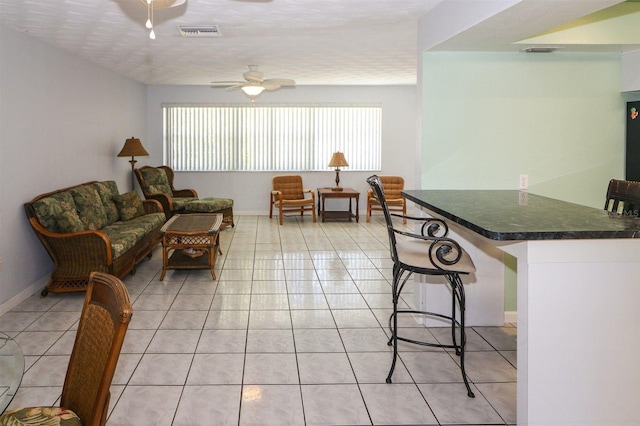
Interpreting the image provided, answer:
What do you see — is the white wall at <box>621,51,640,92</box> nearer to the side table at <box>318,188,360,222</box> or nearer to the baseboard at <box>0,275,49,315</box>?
the baseboard at <box>0,275,49,315</box>

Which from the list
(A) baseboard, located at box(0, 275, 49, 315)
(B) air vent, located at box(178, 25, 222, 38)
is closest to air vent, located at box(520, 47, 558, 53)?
(B) air vent, located at box(178, 25, 222, 38)

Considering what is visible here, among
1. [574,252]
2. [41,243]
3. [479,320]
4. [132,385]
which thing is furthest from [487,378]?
[41,243]

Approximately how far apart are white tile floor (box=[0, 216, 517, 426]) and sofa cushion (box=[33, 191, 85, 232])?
2.00 feet

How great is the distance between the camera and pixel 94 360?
1.62 meters

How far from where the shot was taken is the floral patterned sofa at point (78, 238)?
466 cm

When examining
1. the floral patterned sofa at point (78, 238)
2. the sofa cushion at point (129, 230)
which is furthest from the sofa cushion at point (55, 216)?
the sofa cushion at point (129, 230)

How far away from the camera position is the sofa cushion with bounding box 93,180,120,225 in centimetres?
619

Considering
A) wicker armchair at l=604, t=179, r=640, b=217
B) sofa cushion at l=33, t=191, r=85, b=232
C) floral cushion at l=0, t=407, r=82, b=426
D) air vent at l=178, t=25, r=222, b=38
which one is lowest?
floral cushion at l=0, t=407, r=82, b=426

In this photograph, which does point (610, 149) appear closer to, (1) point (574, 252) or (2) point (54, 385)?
(1) point (574, 252)

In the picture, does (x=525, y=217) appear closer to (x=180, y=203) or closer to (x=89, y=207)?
(x=89, y=207)

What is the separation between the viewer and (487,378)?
312 centimetres

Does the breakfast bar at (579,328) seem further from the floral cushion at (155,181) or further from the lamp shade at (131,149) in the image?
the floral cushion at (155,181)

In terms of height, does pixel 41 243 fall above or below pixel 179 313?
above

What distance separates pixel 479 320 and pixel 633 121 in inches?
72.4
